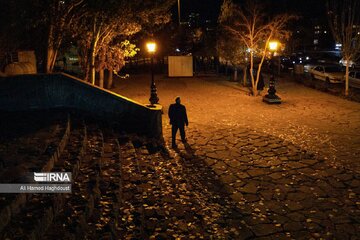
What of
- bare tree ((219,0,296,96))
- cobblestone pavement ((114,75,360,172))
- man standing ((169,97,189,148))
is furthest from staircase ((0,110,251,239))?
bare tree ((219,0,296,96))

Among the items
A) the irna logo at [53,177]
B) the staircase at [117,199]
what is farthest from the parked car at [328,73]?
the irna logo at [53,177]

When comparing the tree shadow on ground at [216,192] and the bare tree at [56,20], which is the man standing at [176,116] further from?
the bare tree at [56,20]

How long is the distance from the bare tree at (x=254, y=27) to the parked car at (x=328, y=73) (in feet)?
20.3

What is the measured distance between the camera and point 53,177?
6.59 meters

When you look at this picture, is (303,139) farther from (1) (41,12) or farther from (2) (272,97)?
(1) (41,12)

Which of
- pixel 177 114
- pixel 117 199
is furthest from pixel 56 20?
pixel 117 199

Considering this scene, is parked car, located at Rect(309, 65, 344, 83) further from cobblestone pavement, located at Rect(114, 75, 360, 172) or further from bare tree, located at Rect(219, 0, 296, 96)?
bare tree, located at Rect(219, 0, 296, 96)

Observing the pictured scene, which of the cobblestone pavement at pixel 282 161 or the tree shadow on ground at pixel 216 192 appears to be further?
the cobblestone pavement at pixel 282 161

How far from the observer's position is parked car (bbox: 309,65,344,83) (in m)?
24.6

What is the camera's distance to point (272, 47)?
18.0 metres

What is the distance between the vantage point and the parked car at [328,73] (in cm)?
2464

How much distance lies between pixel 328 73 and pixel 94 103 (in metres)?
19.2

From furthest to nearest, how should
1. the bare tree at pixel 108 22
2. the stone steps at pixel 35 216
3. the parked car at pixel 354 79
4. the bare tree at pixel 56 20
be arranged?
the parked car at pixel 354 79 → the bare tree at pixel 108 22 → the bare tree at pixel 56 20 → the stone steps at pixel 35 216

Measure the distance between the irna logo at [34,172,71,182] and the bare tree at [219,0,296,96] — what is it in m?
14.7
